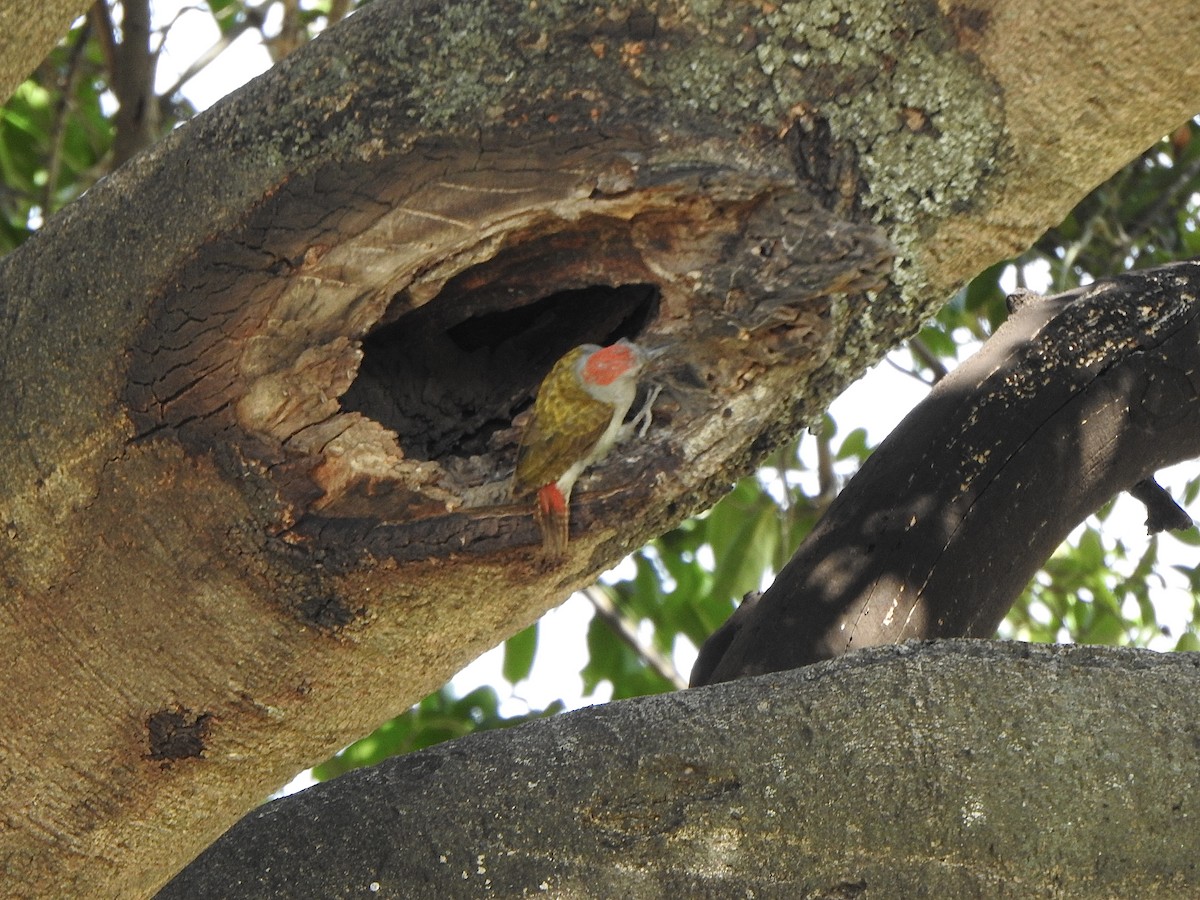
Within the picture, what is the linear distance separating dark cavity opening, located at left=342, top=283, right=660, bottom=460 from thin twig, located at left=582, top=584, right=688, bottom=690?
4.54 feet

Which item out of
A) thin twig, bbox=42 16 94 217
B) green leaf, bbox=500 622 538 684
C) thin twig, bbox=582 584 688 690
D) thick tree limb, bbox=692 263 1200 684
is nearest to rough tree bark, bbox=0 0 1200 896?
thick tree limb, bbox=692 263 1200 684

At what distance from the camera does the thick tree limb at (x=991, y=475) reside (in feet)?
7.13

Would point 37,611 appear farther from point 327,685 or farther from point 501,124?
point 501,124

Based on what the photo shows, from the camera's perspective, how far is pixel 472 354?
1.87 meters

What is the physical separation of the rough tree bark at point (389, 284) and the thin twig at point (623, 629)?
1.78m

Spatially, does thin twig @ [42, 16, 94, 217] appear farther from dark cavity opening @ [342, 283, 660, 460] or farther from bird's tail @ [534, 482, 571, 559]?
bird's tail @ [534, 482, 571, 559]

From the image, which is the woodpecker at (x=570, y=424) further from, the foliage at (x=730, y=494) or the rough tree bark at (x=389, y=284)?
the foliage at (x=730, y=494)

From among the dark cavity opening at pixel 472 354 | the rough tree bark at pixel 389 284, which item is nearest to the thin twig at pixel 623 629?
the dark cavity opening at pixel 472 354

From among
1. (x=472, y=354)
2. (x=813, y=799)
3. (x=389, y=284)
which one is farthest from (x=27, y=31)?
(x=813, y=799)

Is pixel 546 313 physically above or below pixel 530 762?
above

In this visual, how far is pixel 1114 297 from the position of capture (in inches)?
89.0

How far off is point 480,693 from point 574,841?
4.90 ft

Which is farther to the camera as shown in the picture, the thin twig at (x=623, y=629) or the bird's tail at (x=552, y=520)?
the thin twig at (x=623, y=629)

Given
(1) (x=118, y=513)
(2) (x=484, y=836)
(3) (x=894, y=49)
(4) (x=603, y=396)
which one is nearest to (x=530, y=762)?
(2) (x=484, y=836)
